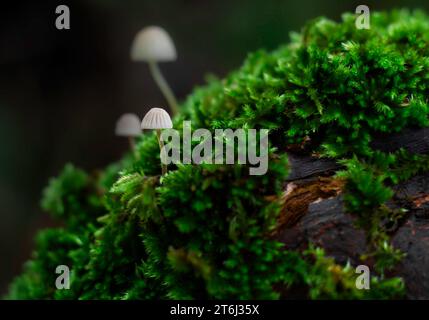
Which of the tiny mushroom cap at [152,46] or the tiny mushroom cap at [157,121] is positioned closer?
the tiny mushroom cap at [157,121]

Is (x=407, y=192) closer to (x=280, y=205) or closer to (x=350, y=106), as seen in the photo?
(x=350, y=106)

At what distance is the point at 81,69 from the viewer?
518 centimetres

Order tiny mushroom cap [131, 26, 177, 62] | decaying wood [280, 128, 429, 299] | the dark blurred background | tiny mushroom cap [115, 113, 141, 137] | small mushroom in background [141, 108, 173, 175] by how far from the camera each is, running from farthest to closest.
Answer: the dark blurred background < tiny mushroom cap [131, 26, 177, 62] < tiny mushroom cap [115, 113, 141, 137] < small mushroom in background [141, 108, 173, 175] < decaying wood [280, 128, 429, 299]

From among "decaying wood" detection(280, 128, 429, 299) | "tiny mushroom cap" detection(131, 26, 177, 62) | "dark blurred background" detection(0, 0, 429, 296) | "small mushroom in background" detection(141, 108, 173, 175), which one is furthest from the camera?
"dark blurred background" detection(0, 0, 429, 296)

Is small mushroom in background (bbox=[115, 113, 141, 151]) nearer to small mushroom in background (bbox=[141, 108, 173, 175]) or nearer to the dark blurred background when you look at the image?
small mushroom in background (bbox=[141, 108, 173, 175])

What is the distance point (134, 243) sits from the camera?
180cm

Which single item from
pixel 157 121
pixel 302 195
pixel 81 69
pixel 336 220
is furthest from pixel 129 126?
pixel 81 69

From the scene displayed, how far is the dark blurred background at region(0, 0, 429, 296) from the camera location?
16.1 ft

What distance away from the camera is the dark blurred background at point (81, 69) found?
4910 mm

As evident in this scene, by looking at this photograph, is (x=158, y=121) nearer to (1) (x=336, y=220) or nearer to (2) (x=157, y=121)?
(2) (x=157, y=121)

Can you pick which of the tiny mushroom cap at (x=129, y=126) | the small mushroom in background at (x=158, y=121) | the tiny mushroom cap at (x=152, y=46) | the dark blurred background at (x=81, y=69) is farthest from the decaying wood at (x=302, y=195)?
the dark blurred background at (x=81, y=69)

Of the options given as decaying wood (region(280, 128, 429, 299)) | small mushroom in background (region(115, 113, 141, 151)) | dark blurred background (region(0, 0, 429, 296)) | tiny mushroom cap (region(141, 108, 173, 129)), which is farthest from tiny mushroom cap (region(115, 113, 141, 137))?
dark blurred background (region(0, 0, 429, 296))

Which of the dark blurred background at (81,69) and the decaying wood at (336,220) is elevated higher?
the dark blurred background at (81,69)

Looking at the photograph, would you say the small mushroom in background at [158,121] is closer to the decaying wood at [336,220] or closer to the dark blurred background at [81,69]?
the decaying wood at [336,220]
